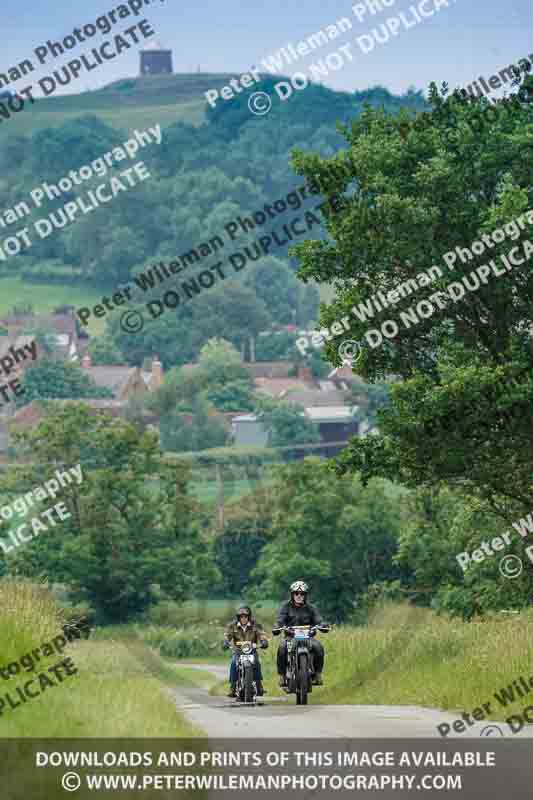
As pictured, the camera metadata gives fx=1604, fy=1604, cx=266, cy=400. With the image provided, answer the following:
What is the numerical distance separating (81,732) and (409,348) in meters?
16.6

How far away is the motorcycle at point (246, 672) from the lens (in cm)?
1859

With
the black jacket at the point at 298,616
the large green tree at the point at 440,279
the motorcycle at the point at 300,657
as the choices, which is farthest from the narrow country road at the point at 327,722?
the large green tree at the point at 440,279

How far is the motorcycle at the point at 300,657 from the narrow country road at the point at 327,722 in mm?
265

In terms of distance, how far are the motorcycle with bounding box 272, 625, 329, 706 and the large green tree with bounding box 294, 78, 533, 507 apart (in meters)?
8.69

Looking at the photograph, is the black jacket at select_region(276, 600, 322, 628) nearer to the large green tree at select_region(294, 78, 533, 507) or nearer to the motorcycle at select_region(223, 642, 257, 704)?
the motorcycle at select_region(223, 642, 257, 704)

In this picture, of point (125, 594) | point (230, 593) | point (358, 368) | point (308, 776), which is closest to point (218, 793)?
point (308, 776)

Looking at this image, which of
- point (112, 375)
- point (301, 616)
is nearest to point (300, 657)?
point (301, 616)

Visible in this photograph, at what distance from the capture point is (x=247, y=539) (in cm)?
10494

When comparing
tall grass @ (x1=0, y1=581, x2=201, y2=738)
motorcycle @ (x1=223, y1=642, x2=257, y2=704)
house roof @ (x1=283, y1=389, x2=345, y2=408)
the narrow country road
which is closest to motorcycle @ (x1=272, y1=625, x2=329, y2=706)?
the narrow country road

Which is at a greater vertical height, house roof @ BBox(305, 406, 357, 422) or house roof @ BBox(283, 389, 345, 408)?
house roof @ BBox(283, 389, 345, 408)

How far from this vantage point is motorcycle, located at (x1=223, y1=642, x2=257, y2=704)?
18594mm

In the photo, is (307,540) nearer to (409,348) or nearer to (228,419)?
(409,348)

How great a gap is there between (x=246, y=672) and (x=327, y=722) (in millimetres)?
2544

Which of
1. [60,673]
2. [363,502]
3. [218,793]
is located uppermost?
[363,502]
